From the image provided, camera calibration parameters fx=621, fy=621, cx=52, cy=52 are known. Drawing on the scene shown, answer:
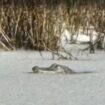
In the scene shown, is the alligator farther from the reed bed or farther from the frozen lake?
the reed bed

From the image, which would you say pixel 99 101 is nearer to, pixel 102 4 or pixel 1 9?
pixel 1 9

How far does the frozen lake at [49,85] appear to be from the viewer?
14.2ft

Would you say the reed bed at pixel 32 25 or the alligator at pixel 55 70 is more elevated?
the alligator at pixel 55 70

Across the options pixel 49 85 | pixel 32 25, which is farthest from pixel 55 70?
pixel 32 25

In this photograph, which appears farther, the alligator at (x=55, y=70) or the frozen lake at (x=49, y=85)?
the alligator at (x=55, y=70)

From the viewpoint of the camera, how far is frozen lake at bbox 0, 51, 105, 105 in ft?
14.2

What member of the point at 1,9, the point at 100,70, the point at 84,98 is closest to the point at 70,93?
the point at 84,98

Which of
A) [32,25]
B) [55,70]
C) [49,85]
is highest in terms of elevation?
[49,85]

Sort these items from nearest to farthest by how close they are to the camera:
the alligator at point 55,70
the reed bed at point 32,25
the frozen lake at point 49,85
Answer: the frozen lake at point 49,85 → the alligator at point 55,70 → the reed bed at point 32,25

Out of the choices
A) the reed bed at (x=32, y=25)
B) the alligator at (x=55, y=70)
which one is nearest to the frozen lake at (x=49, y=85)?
the alligator at (x=55, y=70)

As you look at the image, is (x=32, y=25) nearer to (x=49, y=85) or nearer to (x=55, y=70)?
(x=55, y=70)

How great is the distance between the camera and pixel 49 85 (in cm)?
496

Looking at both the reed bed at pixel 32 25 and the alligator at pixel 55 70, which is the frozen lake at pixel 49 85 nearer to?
the alligator at pixel 55 70

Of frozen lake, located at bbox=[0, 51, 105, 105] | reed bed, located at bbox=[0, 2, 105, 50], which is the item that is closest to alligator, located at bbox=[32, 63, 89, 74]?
frozen lake, located at bbox=[0, 51, 105, 105]
